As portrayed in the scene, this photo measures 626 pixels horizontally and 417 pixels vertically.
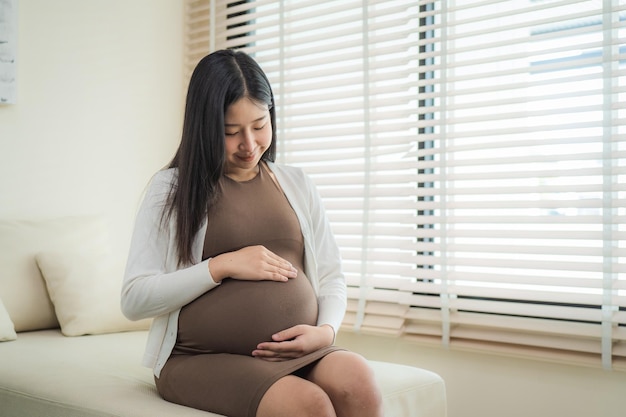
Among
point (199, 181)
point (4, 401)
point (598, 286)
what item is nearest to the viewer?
point (199, 181)

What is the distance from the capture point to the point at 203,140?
1598 millimetres

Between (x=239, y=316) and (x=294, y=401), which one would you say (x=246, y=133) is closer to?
(x=239, y=316)

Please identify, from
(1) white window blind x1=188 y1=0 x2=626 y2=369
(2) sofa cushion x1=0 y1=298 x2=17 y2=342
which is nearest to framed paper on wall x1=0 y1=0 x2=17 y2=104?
(2) sofa cushion x1=0 y1=298 x2=17 y2=342


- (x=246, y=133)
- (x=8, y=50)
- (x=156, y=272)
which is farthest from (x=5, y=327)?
(x=246, y=133)

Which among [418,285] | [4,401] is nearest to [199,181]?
→ [4,401]

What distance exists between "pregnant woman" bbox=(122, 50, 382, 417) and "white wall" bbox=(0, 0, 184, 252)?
122 centimetres

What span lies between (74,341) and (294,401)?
3.98 ft

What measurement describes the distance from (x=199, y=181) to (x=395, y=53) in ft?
4.12

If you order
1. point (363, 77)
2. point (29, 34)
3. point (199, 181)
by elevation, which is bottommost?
point (199, 181)

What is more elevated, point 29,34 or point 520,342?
point 29,34

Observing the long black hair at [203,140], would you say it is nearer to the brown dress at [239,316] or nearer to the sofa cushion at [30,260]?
the brown dress at [239,316]

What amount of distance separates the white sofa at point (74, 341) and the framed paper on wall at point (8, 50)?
1.59ft

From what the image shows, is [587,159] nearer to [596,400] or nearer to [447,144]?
[447,144]

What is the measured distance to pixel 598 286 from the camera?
207 cm
